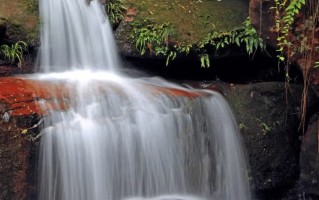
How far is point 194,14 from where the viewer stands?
23.3 ft

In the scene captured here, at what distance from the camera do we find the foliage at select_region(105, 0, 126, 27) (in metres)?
6.98

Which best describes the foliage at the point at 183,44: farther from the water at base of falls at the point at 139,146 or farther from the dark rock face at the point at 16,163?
the dark rock face at the point at 16,163

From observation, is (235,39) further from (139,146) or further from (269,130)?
(139,146)

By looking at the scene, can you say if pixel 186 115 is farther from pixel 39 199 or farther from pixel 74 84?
pixel 39 199

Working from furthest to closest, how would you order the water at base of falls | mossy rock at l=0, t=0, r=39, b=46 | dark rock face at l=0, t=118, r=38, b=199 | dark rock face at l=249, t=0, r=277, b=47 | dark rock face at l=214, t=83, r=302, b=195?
1. mossy rock at l=0, t=0, r=39, b=46
2. dark rock face at l=214, t=83, r=302, b=195
3. dark rock face at l=249, t=0, r=277, b=47
4. the water at base of falls
5. dark rock face at l=0, t=118, r=38, b=199

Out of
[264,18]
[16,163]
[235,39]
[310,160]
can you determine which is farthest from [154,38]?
[16,163]

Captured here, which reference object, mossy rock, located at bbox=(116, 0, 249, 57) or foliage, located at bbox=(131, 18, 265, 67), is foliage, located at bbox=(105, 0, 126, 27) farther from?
foliage, located at bbox=(131, 18, 265, 67)

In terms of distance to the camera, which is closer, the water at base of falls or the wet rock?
the water at base of falls

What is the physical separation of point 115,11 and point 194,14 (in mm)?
1196

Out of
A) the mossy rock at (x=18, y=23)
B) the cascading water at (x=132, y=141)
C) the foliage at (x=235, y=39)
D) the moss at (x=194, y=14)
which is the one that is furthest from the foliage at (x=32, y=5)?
the foliage at (x=235, y=39)

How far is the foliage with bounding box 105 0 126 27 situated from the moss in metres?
0.13

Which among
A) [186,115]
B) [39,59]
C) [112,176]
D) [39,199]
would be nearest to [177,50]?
[186,115]

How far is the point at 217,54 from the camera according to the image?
6.79 meters

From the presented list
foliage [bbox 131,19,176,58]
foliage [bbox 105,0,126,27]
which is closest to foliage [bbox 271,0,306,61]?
foliage [bbox 131,19,176,58]
